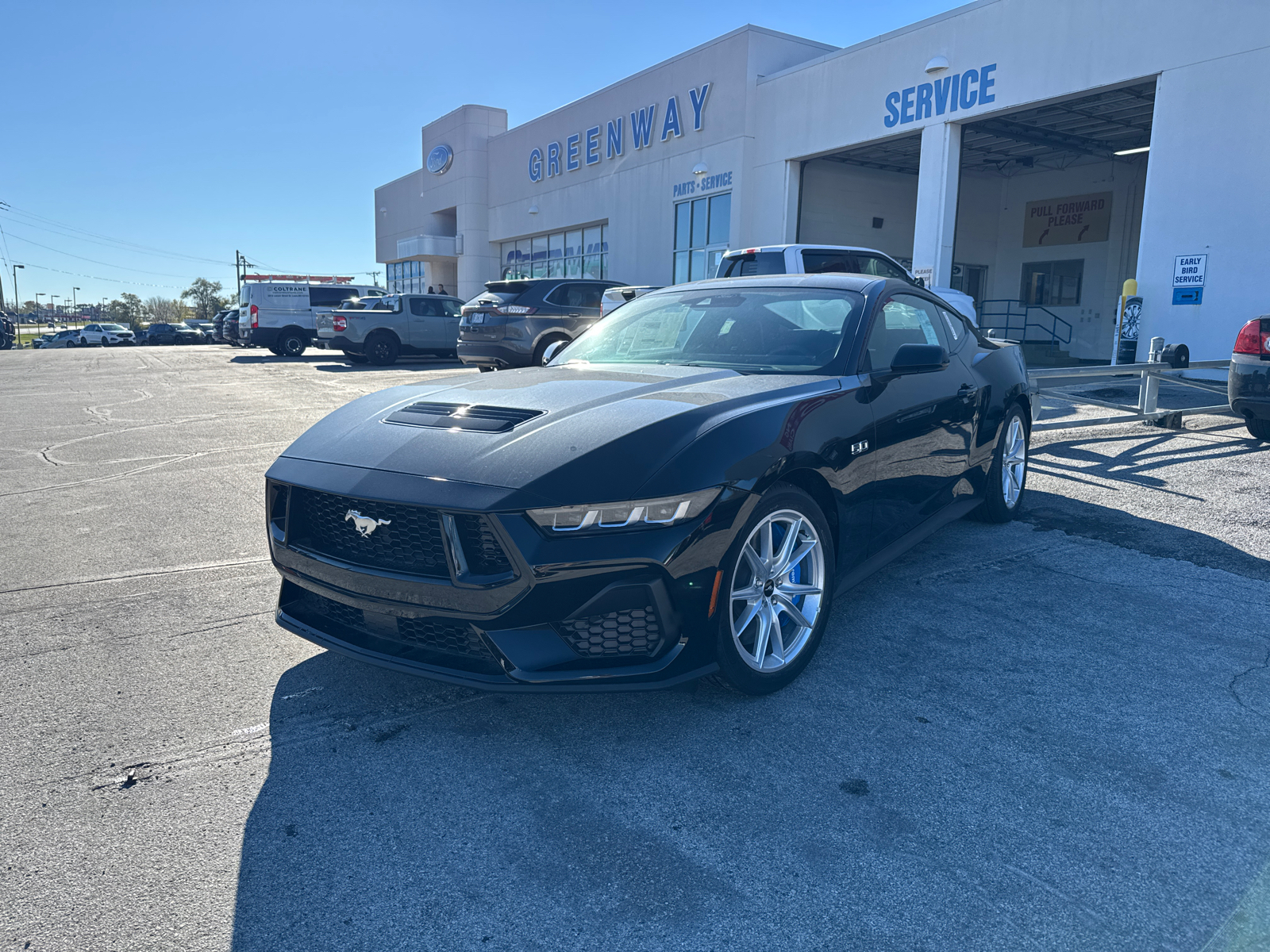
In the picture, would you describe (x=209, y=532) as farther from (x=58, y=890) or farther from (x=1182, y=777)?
(x=1182, y=777)

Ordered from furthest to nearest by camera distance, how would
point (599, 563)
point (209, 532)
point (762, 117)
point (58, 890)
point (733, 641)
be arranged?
1. point (762, 117)
2. point (209, 532)
3. point (733, 641)
4. point (599, 563)
5. point (58, 890)

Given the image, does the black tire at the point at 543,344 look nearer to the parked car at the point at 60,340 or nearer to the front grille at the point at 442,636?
the front grille at the point at 442,636

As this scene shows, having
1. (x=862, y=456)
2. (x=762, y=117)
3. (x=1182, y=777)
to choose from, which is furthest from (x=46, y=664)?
(x=762, y=117)

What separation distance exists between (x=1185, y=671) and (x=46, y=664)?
4355 mm

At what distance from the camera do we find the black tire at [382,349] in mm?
19984

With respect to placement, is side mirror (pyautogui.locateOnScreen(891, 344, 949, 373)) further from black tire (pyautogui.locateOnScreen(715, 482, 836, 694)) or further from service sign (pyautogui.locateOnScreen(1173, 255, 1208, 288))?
service sign (pyautogui.locateOnScreen(1173, 255, 1208, 288))

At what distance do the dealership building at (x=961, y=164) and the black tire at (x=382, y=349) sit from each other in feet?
29.9

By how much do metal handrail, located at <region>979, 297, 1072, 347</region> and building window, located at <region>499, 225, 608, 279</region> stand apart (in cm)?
1279

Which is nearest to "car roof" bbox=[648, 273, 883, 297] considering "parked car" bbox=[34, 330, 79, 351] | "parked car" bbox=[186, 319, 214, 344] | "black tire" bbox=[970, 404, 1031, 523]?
"black tire" bbox=[970, 404, 1031, 523]

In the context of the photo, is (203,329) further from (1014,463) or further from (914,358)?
(914,358)

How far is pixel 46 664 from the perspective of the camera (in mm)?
3309

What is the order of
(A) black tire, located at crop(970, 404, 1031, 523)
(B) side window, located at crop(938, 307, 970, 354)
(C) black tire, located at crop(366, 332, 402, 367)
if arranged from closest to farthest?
(B) side window, located at crop(938, 307, 970, 354), (A) black tire, located at crop(970, 404, 1031, 523), (C) black tire, located at crop(366, 332, 402, 367)

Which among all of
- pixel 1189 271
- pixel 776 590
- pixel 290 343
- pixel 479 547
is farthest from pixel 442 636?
pixel 290 343

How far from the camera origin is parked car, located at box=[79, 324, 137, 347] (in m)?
54.1
